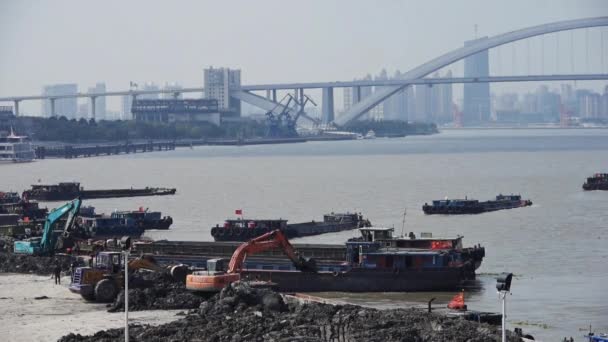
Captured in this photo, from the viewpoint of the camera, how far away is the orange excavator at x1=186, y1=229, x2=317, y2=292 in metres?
19.4

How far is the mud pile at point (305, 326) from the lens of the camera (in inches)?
624

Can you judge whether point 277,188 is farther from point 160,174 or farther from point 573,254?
point 573,254

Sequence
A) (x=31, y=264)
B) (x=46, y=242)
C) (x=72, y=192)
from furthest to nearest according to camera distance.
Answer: (x=72, y=192) < (x=46, y=242) < (x=31, y=264)

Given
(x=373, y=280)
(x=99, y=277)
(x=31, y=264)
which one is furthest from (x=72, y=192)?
(x=99, y=277)

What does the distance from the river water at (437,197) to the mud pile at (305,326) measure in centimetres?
160

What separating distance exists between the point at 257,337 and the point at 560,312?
4980 millimetres

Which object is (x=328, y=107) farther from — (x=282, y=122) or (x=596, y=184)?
(x=596, y=184)

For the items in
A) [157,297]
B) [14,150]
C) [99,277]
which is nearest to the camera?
[157,297]

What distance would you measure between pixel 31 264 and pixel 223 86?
382ft

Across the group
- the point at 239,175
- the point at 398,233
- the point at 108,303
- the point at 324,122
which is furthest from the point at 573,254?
the point at 324,122

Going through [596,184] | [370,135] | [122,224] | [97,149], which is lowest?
[122,224]

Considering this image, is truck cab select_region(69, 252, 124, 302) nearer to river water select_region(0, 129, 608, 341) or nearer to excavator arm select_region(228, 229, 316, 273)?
excavator arm select_region(228, 229, 316, 273)

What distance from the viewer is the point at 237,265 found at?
20938mm

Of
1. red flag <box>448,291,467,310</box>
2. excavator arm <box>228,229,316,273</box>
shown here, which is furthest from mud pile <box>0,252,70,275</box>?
red flag <box>448,291,467,310</box>
